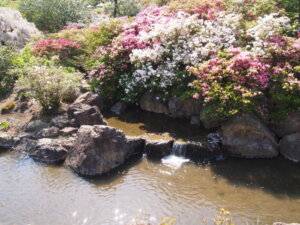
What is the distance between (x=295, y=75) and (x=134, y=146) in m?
6.03

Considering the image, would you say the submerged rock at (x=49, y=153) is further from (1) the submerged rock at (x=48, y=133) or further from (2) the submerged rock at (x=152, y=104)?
(2) the submerged rock at (x=152, y=104)

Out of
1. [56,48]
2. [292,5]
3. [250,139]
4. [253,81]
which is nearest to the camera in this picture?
[250,139]

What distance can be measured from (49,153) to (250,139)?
21.8 ft

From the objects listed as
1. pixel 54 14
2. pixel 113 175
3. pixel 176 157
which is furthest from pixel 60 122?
pixel 54 14

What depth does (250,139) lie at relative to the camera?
32.8ft

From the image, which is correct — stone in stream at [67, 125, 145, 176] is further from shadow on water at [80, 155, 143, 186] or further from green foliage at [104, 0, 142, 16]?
green foliage at [104, 0, 142, 16]

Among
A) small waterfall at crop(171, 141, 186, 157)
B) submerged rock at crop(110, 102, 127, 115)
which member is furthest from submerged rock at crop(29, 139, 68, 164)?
submerged rock at crop(110, 102, 127, 115)

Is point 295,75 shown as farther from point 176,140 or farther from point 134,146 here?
point 134,146

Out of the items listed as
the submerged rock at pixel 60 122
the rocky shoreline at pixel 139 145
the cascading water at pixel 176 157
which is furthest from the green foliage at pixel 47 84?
the cascading water at pixel 176 157

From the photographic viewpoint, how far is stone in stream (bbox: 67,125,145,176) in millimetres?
9328

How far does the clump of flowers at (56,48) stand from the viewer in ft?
53.4

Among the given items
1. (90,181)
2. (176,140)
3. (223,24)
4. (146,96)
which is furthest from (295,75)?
(90,181)

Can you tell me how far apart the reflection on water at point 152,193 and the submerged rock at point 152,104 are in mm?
3455

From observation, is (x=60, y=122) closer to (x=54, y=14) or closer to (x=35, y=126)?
(x=35, y=126)
